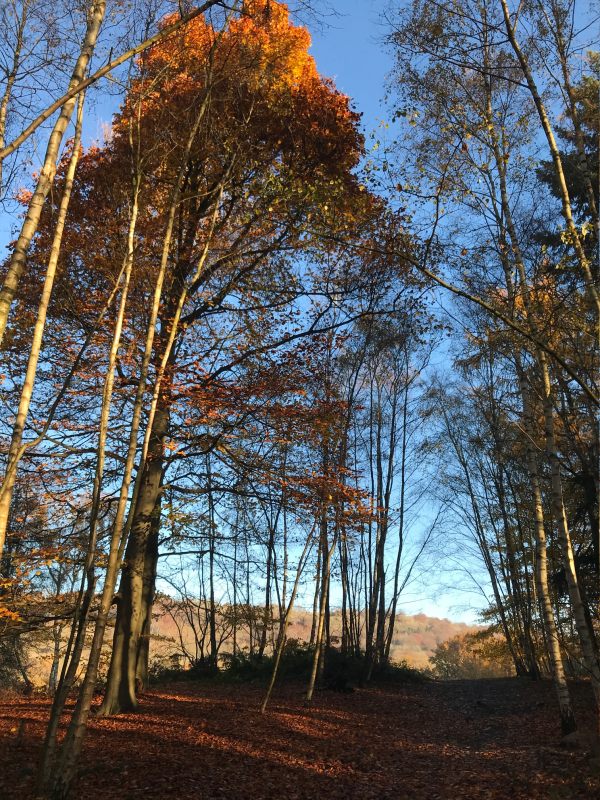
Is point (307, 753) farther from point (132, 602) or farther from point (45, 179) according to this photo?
point (45, 179)

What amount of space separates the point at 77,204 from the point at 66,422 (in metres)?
3.96

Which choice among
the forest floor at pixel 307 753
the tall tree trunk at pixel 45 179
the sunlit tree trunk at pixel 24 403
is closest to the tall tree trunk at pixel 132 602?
the forest floor at pixel 307 753

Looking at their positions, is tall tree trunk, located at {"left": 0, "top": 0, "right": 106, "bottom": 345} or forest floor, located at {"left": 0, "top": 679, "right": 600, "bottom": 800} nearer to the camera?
tall tree trunk, located at {"left": 0, "top": 0, "right": 106, "bottom": 345}

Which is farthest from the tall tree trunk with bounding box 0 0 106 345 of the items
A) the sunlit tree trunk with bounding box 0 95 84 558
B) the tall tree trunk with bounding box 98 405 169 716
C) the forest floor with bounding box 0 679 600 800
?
the tall tree trunk with bounding box 98 405 169 716

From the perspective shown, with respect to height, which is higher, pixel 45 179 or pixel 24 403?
pixel 45 179

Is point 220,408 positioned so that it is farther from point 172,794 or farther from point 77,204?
point 172,794

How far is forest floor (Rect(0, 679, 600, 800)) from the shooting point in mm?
5074

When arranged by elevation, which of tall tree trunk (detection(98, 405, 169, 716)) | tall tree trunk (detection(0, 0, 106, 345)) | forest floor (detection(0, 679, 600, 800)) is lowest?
forest floor (detection(0, 679, 600, 800))

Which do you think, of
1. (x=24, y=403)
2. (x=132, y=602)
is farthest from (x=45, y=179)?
(x=132, y=602)

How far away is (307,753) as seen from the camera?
6656 millimetres

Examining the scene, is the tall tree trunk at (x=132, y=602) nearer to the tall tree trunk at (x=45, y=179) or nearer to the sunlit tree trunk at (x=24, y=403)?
the sunlit tree trunk at (x=24, y=403)

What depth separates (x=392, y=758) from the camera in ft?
21.8

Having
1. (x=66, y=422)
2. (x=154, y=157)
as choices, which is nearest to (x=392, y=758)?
(x=66, y=422)

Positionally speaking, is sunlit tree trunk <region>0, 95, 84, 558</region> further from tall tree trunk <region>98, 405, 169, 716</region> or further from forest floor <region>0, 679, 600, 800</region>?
tall tree trunk <region>98, 405, 169, 716</region>
